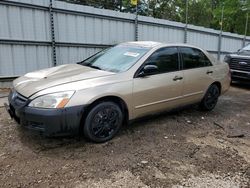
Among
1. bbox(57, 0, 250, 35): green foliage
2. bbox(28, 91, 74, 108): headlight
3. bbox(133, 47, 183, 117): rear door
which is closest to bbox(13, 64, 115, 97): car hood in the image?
bbox(28, 91, 74, 108): headlight

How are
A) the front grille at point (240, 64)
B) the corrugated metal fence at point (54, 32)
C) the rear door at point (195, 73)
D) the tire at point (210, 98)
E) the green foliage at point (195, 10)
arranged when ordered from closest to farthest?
the rear door at point (195, 73) < the tire at point (210, 98) < the corrugated metal fence at point (54, 32) < the front grille at point (240, 64) < the green foliage at point (195, 10)

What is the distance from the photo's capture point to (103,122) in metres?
3.78

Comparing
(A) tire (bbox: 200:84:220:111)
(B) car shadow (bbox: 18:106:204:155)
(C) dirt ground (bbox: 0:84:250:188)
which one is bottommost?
(C) dirt ground (bbox: 0:84:250:188)

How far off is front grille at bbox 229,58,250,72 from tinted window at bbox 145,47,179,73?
17.4 ft

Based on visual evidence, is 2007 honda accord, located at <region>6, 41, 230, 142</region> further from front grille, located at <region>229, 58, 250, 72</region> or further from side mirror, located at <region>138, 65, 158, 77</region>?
front grille, located at <region>229, 58, 250, 72</region>

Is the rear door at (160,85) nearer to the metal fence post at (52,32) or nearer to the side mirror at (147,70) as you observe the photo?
the side mirror at (147,70)

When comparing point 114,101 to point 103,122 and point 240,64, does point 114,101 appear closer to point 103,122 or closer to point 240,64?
point 103,122

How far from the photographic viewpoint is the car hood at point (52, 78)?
3.53m

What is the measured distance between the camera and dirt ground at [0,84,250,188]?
295cm

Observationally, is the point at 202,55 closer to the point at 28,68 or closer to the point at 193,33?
the point at 28,68

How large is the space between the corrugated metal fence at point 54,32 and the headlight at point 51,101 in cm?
398

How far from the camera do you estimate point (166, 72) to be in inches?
182

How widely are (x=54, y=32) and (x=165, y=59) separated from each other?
4.02m

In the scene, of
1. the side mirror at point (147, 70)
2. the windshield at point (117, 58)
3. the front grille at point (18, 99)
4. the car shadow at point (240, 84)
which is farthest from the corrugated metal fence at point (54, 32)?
the side mirror at point (147, 70)
